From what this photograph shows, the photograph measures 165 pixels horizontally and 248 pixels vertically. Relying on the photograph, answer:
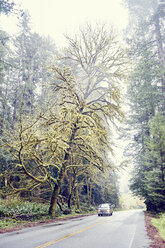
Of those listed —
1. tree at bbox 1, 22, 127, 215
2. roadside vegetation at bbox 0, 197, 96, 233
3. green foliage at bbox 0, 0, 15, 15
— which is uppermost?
green foliage at bbox 0, 0, 15, 15

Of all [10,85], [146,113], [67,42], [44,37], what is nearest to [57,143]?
[67,42]

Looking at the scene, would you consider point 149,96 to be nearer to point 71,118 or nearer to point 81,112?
point 81,112

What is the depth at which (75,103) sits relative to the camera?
13.0 metres

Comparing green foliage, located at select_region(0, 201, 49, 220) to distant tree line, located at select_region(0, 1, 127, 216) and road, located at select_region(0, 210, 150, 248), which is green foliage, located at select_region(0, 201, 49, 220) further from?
road, located at select_region(0, 210, 150, 248)

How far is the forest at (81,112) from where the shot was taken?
452 inches

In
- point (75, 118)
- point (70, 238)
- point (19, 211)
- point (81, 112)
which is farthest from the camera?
point (81, 112)

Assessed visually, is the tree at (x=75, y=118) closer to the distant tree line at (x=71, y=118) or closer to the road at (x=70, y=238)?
the distant tree line at (x=71, y=118)

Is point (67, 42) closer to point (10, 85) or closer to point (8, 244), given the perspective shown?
point (8, 244)

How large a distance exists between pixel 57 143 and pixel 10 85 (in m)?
22.3

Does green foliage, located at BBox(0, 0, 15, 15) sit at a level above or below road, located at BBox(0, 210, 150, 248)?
above

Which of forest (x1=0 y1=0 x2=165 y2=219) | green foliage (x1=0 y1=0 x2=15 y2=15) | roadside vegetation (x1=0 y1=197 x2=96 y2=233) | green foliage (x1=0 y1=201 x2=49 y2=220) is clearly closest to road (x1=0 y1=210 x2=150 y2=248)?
roadside vegetation (x1=0 y1=197 x2=96 y2=233)

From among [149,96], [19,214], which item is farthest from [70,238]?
[149,96]

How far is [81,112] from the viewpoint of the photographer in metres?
12.8

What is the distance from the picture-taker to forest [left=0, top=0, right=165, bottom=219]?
452 inches
